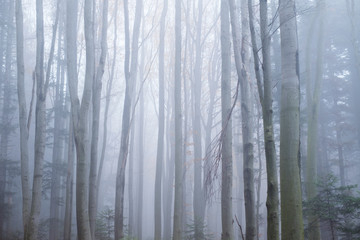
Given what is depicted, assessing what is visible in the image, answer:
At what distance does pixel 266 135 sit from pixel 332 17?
700 inches

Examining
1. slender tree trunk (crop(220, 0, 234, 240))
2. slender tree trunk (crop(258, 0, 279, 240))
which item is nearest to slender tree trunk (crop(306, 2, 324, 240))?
slender tree trunk (crop(220, 0, 234, 240))

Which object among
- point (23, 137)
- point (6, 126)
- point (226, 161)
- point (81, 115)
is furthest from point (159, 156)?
point (6, 126)

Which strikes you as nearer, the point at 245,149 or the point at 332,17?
the point at 245,149

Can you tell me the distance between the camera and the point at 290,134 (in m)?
3.37

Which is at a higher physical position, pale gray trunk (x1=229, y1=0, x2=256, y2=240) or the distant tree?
pale gray trunk (x1=229, y1=0, x2=256, y2=240)

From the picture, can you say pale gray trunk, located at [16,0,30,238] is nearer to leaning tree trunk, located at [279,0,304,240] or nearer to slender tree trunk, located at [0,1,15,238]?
leaning tree trunk, located at [279,0,304,240]

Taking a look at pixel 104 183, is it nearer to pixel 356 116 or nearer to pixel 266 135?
pixel 356 116

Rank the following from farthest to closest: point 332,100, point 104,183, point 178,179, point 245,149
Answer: point 104,183 < point 332,100 < point 178,179 < point 245,149

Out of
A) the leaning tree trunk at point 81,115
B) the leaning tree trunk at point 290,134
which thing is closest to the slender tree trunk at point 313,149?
the leaning tree trunk at point 290,134

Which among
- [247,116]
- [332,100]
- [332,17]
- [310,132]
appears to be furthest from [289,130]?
[332,17]

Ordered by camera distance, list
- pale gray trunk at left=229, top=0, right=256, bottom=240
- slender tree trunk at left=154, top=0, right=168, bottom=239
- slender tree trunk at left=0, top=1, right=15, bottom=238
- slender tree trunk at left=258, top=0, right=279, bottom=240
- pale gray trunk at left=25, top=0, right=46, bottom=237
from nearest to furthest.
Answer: slender tree trunk at left=258, top=0, right=279, bottom=240, pale gray trunk at left=229, top=0, right=256, bottom=240, pale gray trunk at left=25, top=0, right=46, bottom=237, slender tree trunk at left=154, top=0, right=168, bottom=239, slender tree trunk at left=0, top=1, right=15, bottom=238

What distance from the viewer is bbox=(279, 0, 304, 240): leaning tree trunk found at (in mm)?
3209

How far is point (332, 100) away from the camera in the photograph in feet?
58.6

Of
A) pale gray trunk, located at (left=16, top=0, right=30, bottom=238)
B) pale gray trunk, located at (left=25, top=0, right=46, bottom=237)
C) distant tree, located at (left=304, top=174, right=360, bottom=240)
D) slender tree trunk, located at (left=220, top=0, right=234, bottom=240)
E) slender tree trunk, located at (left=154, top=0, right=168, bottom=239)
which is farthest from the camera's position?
slender tree trunk, located at (left=154, top=0, right=168, bottom=239)
